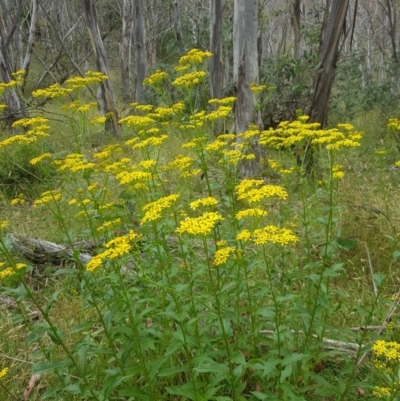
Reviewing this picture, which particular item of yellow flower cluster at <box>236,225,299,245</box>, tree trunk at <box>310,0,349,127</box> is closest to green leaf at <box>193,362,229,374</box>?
yellow flower cluster at <box>236,225,299,245</box>

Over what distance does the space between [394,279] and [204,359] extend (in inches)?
77.9

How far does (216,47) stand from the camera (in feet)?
29.3

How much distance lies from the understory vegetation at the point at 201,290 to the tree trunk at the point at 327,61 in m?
1.26

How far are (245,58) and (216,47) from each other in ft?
12.4

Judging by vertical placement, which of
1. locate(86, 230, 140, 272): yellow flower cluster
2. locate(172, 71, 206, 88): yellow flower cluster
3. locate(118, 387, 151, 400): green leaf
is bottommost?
locate(118, 387, 151, 400): green leaf

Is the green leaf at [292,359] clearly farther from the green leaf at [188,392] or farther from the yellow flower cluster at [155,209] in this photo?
the yellow flower cluster at [155,209]

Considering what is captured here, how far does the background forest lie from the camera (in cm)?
184

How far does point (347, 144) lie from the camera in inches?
86.4

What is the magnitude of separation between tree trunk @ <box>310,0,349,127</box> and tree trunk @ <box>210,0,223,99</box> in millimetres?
3656

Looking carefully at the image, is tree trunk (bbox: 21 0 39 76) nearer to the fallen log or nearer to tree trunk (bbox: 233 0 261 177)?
tree trunk (bbox: 233 0 261 177)

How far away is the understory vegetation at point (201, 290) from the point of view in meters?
1.81

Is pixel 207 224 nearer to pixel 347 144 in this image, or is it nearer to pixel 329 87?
pixel 347 144

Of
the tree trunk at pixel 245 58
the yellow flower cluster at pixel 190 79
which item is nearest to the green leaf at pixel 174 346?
the yellow flower cluster at pixel 190 79

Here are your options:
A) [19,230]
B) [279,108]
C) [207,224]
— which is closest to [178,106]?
[207,224]
